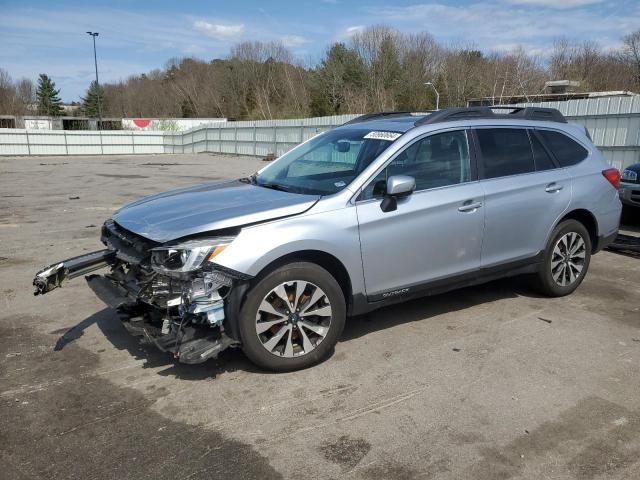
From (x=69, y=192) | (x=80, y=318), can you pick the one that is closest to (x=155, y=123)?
(x=69, y=192)

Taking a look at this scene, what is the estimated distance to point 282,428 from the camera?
325 cm

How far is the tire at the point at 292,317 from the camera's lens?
368cm

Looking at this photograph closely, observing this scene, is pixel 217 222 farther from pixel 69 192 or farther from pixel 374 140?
pixel 69 192

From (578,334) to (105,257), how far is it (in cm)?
394

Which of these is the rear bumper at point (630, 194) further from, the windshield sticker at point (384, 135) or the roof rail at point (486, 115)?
the windshield sticker at point (384, 135)

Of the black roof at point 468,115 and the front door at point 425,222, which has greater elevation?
the black roof at point 468,115

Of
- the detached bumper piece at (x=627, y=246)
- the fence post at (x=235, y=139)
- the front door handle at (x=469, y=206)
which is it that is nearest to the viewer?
the front door handle at (x=469, y=206)

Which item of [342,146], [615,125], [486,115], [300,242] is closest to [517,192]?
[486,115]

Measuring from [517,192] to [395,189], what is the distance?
5.05 feet

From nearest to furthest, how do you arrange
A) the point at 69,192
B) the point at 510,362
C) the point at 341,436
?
the point at 341,436
the point at 510,362
the point at 69,192

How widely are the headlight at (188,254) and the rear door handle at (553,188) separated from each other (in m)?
3.18

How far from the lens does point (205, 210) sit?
400 centimetres

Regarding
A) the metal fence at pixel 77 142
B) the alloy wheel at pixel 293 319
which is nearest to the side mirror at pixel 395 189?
the alloy wheel at pixel 293 319

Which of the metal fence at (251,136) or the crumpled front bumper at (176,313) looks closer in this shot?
the crumpled front bumper at (176,313)
